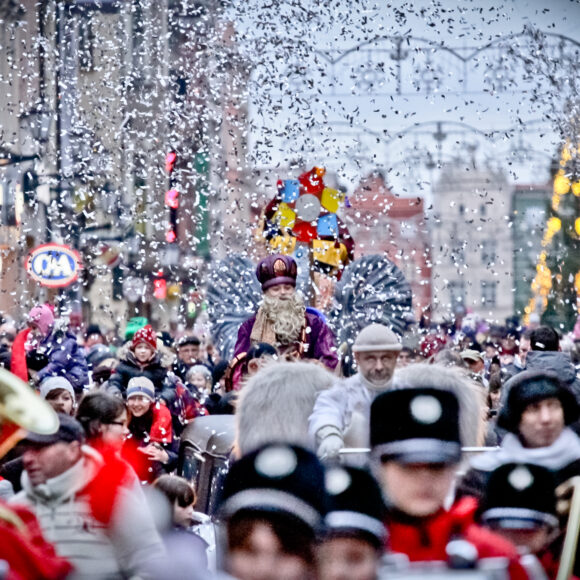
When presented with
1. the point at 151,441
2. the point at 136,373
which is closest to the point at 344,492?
the point at 151,441

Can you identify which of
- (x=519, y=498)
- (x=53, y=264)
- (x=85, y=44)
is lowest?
(x=519, y=498)

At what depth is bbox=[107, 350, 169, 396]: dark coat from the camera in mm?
9406

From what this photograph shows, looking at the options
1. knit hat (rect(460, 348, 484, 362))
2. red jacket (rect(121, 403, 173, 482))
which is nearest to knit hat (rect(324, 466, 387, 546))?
red jacket (rect(121, 403, 173, 482))

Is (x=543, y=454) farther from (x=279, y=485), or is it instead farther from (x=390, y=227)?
(x=390, y=227)

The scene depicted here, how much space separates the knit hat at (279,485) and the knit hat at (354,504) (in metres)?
0.07

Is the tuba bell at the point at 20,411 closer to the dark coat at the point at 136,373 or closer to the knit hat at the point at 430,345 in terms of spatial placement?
the dark coat at the point at 136,373

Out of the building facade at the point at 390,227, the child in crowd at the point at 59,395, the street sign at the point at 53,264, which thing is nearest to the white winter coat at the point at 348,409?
the child in crowd at the point at 59,395

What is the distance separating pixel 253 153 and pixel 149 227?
26.8m

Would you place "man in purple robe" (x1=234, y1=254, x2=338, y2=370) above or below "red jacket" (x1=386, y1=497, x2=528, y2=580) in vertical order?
above

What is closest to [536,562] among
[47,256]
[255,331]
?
[255,331]

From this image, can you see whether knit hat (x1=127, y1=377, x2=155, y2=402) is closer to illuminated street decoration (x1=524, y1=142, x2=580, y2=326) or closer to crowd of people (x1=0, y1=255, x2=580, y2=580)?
crowd of people (x1=0, y1=255, x2=580, y2=580)

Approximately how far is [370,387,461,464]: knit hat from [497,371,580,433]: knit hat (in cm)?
87

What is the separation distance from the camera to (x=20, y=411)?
3289 millimetres

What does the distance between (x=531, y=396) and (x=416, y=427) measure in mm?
1049
